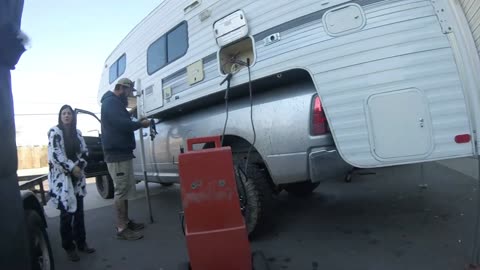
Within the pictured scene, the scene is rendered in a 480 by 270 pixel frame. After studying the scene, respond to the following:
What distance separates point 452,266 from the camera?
10.3 feet

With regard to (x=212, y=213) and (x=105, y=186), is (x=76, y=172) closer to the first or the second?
(x=212, y=213)

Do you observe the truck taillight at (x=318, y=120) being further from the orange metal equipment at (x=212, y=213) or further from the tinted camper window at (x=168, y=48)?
the tinted camper window at (x=168, y=48)

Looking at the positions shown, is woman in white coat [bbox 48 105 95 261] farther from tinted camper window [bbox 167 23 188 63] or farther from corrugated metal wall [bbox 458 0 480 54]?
corrugated metal wall [bbox 458 0 480 54]

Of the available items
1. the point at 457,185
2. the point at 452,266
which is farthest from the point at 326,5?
the point at 457,185

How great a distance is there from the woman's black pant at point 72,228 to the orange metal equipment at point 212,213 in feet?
5.64

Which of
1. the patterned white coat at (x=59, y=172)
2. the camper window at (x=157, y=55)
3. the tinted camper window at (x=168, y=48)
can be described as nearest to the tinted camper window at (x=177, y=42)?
the tinted camper window at (x=168, y=48)

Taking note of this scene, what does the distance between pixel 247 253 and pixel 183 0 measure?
10.6ft

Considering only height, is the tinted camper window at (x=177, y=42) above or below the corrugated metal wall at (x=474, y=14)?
above

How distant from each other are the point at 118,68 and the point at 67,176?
350cm

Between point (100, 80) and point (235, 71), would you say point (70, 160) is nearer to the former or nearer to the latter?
point (235, 71)

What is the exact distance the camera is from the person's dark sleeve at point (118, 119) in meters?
4.61

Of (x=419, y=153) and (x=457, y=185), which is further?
(x=457, y=185)

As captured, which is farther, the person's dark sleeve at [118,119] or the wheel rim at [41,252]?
the person's dark sleeve at [118,119]

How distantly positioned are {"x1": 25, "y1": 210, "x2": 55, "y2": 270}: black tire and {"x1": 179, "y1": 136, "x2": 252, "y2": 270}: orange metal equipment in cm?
119
